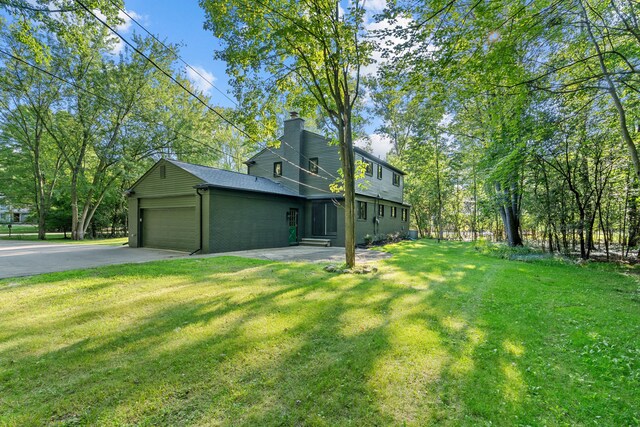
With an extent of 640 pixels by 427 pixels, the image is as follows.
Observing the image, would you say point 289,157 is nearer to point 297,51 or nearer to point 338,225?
point 338,225

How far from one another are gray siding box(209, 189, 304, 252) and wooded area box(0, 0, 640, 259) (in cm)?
277

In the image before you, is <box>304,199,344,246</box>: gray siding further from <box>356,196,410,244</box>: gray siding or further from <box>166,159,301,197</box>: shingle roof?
<box>166,159,301,197</box>: shingle roof

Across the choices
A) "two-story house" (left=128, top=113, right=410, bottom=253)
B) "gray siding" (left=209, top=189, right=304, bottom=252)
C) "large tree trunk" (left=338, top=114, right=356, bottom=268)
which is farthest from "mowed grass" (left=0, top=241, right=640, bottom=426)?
"two-story house" (left=128, top=113, right=410, bottom=253)

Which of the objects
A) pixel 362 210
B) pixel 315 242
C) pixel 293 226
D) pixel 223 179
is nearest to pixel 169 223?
pixel 223 179

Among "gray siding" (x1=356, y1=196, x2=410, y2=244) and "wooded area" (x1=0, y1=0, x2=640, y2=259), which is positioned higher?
"wooded area" (x1=0, y1=0, x2=640, y2=259)

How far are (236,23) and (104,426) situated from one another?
892cm

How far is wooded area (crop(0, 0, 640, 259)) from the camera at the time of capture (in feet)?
18.9

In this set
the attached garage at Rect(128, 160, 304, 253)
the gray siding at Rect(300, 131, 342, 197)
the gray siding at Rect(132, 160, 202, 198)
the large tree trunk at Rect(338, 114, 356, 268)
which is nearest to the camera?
the large tree trunk at Rect(338, 114, 356, 268)

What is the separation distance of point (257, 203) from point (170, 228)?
4028 millimetres

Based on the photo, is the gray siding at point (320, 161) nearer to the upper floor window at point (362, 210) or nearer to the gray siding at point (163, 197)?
the upper floor window at point (362, 210)

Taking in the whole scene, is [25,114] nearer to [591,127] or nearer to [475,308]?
[475,308]

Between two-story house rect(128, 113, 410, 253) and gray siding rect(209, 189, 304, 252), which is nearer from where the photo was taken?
gray siding rect(209, 189, 304, 252)

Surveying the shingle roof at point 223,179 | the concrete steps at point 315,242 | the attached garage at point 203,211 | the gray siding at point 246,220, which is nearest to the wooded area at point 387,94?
the shingle roof at point 223,179

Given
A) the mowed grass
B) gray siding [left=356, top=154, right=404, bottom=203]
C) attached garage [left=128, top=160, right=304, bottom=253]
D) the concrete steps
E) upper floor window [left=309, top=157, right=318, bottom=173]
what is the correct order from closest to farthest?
the mowed grass, attached garage [left=128, top=160, right=304, bottom=253], the concrete steps, gray siding [left=356, top=154, right=404, bottom=203], upper floor window [left=309, top=157, right=318, bottom=173]
